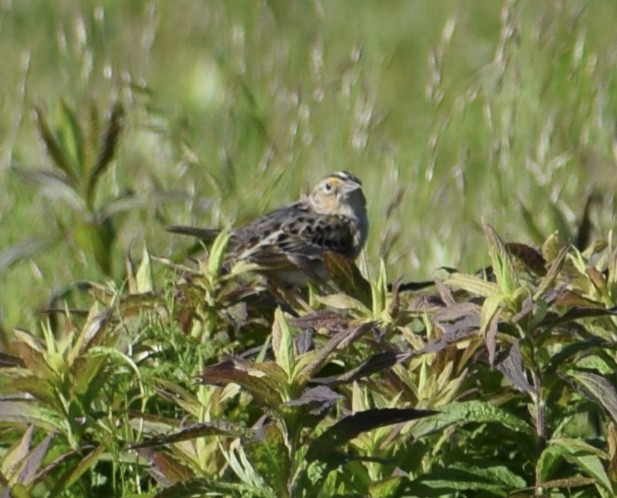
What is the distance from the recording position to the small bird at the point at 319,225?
5931 mm

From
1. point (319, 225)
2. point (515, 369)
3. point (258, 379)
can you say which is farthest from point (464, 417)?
point (319, 225)

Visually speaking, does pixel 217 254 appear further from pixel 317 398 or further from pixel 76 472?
pixel 317 398

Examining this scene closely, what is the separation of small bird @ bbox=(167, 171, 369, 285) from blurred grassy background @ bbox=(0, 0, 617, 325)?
0.09 metres

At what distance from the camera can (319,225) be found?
6.37 m

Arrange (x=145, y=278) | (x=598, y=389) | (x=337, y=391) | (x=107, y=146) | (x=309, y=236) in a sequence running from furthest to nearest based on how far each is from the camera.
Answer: (x=309, y=236), (x=107, y=146), (x=145, y=278), (x=337, y=391), (x=598, y=389)

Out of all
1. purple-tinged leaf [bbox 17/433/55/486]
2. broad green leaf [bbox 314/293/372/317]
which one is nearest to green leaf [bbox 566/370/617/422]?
broad green leaf [bbox 314/293/372/317]

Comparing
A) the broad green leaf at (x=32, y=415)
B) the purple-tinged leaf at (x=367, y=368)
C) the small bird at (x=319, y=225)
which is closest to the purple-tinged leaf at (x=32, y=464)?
the broad green leaf at (x=32, y=415)

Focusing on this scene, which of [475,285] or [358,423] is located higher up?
[475,285]

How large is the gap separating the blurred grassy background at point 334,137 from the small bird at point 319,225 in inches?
3.6

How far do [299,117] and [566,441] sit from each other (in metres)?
3.89

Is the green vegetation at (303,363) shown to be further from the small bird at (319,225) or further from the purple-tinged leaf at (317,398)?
the small bird at (319,225)

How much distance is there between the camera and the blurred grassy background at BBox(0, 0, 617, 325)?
518 cm

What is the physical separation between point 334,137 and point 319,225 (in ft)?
1.29

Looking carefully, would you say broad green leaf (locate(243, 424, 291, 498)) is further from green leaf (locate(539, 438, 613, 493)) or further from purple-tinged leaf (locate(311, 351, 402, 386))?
green leaf (locate(539, 438, 613, 493))
